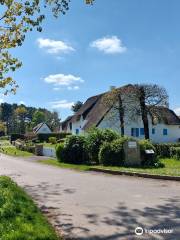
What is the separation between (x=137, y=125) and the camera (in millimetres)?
54344

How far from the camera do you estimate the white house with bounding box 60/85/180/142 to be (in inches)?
2009

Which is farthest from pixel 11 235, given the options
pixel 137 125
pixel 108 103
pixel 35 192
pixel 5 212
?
pixel 137 125

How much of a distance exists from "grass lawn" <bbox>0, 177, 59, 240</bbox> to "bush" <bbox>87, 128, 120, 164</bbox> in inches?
620

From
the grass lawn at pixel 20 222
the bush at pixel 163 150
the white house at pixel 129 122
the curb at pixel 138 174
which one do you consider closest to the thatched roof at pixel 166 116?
the white house at pixel 129 122

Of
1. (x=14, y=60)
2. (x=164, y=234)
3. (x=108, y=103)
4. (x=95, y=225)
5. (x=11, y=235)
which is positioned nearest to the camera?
(x=11, y=235)

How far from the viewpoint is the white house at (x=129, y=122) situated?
167 ft

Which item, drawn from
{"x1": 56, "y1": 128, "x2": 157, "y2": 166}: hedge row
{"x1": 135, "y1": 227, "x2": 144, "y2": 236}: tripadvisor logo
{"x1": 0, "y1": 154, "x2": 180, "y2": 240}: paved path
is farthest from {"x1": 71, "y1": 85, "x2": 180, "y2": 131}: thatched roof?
{"x1": 135, "y1": 227, "x2": 144, "y2": 236}: tripadvisor logo

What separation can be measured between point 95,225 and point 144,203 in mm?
2784

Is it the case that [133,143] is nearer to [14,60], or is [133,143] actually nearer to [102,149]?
[102,149]

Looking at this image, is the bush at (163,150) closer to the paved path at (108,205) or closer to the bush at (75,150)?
the bush at (75,150)

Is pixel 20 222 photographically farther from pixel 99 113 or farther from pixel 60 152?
pixel 99 113

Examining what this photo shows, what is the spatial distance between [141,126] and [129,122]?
115 inches

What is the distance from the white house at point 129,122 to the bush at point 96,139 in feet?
66.1

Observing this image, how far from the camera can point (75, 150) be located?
29.4 meters
